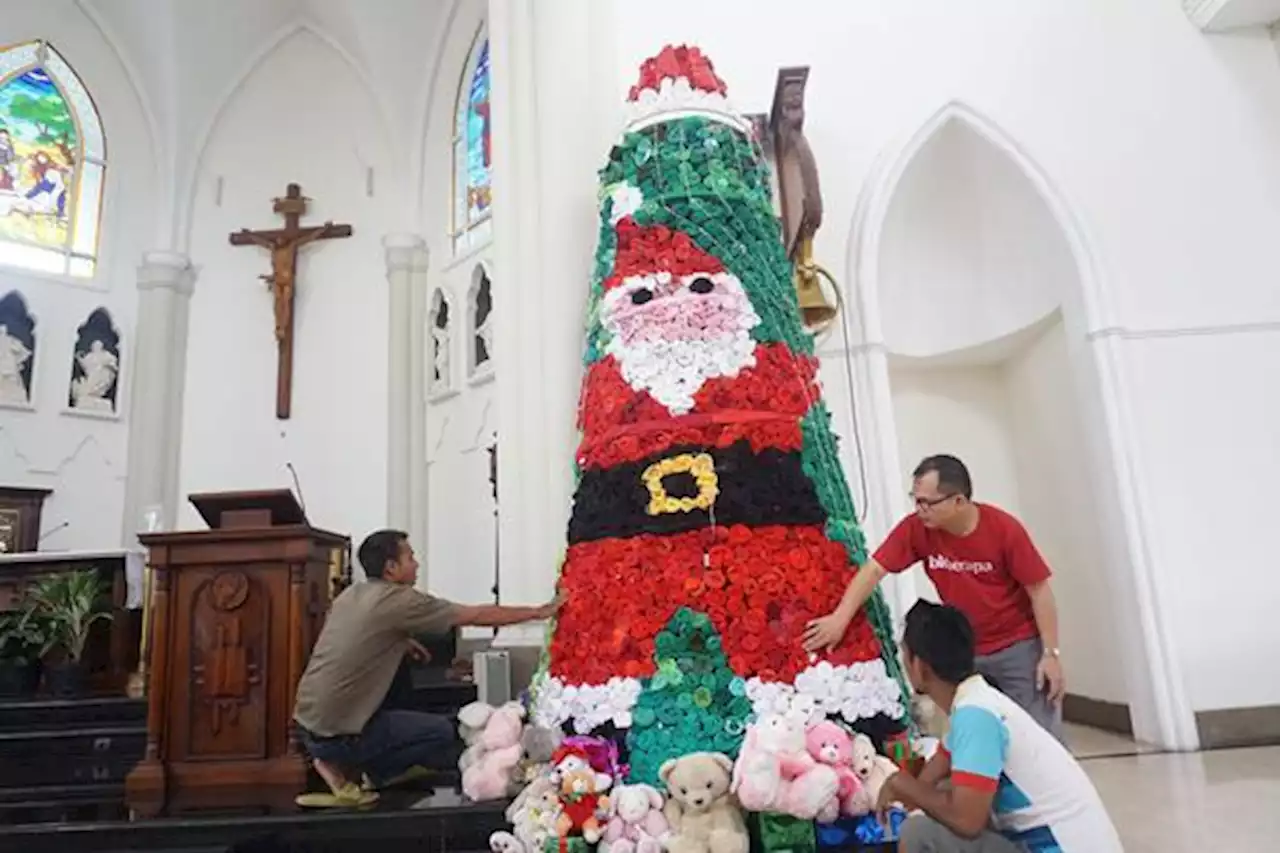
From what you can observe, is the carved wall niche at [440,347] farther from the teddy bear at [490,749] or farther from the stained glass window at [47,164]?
the teddy bear at [490,749]

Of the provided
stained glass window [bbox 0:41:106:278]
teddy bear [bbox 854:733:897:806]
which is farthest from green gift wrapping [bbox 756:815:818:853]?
stained glass window [bbox 0:41:106:278]

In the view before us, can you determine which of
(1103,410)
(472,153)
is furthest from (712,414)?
(472,153)

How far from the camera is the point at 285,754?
339 cm

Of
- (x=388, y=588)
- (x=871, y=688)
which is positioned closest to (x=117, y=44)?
(x=388, y=588)

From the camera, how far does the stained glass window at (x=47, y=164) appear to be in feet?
28.3

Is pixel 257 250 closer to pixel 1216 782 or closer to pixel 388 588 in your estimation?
pixel 388 588

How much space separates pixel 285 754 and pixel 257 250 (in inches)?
289

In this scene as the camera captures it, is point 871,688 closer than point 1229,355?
Yes

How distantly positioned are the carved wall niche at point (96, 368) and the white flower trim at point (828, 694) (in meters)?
8.48

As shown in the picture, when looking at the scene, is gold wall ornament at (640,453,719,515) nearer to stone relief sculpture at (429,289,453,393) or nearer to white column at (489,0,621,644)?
white column at (489,0,621,644)

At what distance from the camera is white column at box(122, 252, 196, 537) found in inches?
336

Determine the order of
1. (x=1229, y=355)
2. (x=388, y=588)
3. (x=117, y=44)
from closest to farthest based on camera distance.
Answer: (x=388, y=588) → (x=1229, y=355) → (x=117, y=44)

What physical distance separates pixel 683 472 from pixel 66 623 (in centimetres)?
420

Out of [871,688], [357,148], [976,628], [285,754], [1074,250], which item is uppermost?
[357,148]
